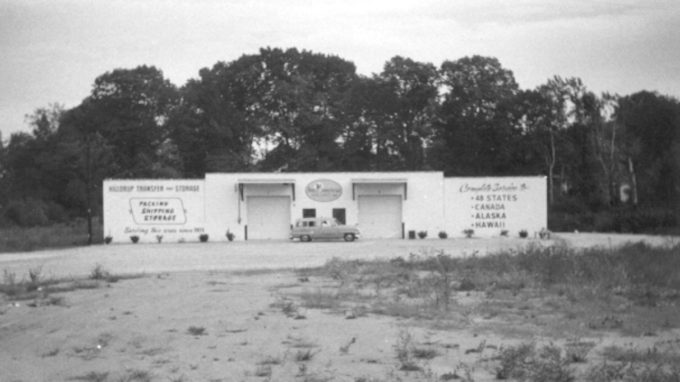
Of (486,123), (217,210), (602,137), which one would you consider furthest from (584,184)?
(217,210)

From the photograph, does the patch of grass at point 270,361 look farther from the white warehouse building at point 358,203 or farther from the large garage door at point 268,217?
the large garage door at point 268,217

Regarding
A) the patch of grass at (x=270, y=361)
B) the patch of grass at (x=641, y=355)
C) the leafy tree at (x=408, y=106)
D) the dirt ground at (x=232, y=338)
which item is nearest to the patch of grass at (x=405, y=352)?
the dirt ground at (x=232, y=338)

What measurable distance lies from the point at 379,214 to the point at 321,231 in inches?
212

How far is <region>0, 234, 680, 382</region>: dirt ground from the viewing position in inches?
371

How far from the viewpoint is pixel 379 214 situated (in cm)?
4872

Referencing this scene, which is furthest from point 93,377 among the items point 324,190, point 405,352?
point 324,190

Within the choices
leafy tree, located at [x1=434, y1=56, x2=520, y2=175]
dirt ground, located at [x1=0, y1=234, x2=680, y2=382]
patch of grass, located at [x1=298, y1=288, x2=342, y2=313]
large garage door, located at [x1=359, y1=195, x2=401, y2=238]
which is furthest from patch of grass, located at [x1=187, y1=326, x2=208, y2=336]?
leafy tree, located at [x1=434, y1=56, x2=520, y2=175]

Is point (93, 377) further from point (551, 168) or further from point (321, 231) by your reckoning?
point (551, 168)

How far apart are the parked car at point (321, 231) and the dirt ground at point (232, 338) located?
1070 inches

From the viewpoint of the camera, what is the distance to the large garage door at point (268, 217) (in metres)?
47.5

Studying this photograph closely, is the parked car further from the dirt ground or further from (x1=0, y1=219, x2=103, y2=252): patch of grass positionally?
the dirt ground

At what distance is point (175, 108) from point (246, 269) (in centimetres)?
4944

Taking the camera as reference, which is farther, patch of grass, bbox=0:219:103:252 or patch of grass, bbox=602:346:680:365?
patch of grass, bbox=0:219:103:252

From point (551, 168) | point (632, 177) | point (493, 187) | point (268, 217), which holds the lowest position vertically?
point (268, 217)
